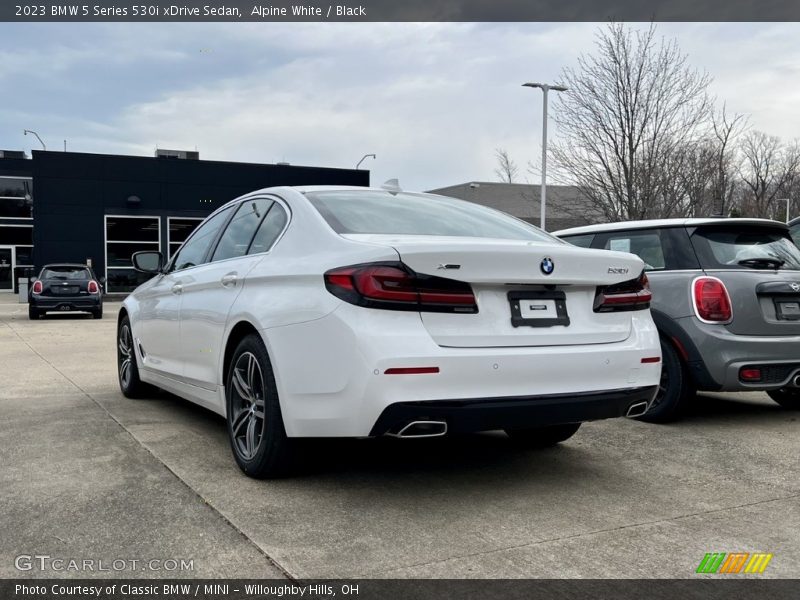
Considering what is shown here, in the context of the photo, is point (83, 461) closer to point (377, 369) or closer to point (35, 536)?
point (35, 536)

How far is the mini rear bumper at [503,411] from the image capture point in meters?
3.29

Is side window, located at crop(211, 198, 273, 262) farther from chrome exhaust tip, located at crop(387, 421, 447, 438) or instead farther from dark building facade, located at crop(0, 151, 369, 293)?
dark building facade, located at crop(0, 151, 369, 293)

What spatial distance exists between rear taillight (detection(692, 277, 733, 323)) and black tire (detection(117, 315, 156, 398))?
4399 mm

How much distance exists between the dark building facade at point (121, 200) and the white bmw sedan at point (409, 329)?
29.9m

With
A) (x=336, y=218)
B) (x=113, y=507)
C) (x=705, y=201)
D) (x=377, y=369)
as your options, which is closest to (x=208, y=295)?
(x=336, y=218)

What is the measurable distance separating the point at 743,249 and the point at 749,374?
0.97 meters

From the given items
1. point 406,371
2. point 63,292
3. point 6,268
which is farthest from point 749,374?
point 6,268

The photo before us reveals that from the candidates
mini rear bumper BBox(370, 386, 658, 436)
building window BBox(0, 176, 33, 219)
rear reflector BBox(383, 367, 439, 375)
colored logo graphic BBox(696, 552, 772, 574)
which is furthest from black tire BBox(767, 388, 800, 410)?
building window BBox(0, 176, 33, 219)

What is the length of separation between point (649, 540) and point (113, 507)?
237 centimetres

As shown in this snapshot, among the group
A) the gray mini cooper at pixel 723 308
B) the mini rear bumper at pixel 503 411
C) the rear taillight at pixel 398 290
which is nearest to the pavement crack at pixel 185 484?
the mini rear bumper at pixel 503 411

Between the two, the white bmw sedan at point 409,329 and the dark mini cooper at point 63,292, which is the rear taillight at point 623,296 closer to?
the white bmw sedan at point 409,329

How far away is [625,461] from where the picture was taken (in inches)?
176

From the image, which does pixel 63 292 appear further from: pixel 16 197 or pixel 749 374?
pixel 16 197

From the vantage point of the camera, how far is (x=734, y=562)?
2963 mm
